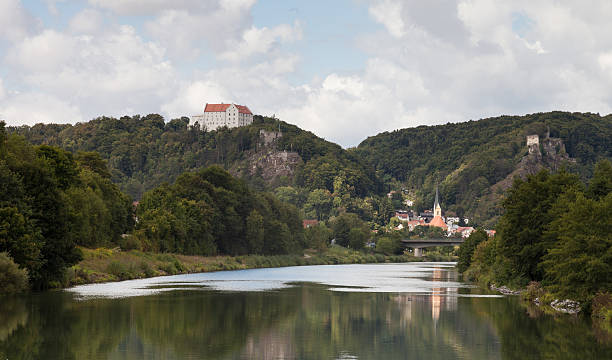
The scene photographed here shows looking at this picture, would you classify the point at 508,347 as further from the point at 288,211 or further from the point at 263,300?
the point at 288,211

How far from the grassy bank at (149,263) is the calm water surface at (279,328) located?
1335cm

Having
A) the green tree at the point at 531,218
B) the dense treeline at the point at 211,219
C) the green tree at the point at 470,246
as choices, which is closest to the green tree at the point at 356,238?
the dense treeline at the point at 211,219

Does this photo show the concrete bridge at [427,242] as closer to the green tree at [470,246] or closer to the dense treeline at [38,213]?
the green tree at [470,246]

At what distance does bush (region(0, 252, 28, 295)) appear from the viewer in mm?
44969

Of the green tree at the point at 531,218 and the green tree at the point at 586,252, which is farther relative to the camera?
the green tree at the point at 531,218

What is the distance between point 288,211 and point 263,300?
98.8 metres

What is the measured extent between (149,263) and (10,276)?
3689cm

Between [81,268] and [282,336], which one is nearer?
[282,336]

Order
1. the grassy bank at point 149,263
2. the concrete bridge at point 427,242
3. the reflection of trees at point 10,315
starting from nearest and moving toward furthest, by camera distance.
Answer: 1. the reflection of trees at point 10,315
2. the grassy bank at point 149,263
3. the concrete bridge at point 427,242

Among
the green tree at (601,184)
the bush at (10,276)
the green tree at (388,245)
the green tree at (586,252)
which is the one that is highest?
the green tree at (601,184)

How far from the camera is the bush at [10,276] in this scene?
4497cm

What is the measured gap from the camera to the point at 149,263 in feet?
271

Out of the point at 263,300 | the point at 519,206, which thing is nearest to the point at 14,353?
the point at 263,300

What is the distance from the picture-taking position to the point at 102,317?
35438 mm
